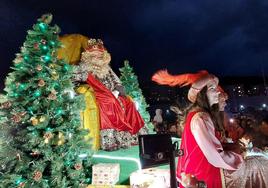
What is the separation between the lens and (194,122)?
273 cm

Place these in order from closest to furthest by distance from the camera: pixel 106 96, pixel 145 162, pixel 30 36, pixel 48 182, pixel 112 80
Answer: pixel 145 162
pixel 48 182
pixel 30 36
pixel 106 96
pixel 112 80

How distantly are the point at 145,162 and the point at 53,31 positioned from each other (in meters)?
3.19

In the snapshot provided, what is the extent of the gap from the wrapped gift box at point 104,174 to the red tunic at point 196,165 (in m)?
2.40

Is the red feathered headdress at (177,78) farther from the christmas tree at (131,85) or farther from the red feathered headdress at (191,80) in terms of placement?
the christmas tree at (131,85)

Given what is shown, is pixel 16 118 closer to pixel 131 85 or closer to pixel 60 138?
pixel 60 138

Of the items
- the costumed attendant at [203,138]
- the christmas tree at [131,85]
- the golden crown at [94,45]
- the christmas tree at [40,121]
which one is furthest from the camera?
the christmas tree at [131,85]

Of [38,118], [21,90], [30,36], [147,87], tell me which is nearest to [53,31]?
[30,36]

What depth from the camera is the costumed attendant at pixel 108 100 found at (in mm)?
6797

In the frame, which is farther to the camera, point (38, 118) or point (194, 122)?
point (38, 118)

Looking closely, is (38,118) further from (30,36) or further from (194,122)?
(194,122)

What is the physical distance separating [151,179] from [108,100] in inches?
117

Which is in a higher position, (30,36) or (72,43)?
(72,43)

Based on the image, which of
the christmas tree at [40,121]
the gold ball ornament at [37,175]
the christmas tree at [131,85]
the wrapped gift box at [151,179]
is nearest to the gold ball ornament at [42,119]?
the christmas tree at [40,121]

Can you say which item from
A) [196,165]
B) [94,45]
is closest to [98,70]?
[94,45]
